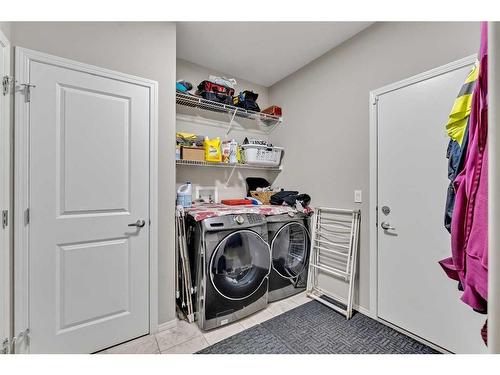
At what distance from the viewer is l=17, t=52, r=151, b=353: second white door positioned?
1.41 meters

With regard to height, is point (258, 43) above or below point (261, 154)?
above

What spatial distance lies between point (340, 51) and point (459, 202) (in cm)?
203

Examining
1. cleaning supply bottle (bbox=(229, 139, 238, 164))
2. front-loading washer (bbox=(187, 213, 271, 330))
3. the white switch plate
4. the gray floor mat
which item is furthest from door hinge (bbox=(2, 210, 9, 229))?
the white switch plate

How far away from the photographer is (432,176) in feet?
5.26

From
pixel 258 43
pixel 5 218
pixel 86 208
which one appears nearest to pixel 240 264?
pixel 86 208

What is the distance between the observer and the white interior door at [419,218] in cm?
152

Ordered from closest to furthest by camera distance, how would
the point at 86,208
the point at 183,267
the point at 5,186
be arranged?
the point at 5,186 < the point at 86,208 < the point at 183,267

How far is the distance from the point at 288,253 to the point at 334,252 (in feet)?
1.56

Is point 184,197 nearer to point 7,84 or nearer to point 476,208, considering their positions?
point 7,84

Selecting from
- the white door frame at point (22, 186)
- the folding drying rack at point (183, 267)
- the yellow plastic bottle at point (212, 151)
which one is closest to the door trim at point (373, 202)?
the yellow plastic bottle at point (212, 151)

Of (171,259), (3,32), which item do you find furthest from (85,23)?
(171,259)

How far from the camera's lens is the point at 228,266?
1.97 metres

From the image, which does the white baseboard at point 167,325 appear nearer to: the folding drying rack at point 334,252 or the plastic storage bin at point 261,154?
the folding drying rack at point 334,252

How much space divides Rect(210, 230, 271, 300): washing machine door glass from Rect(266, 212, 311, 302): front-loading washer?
208mm
